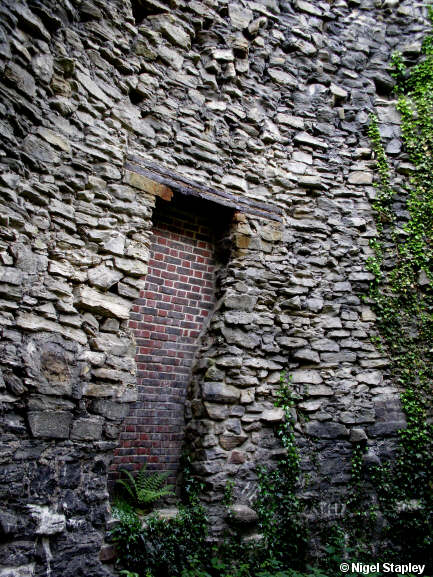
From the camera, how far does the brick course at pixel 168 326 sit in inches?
169

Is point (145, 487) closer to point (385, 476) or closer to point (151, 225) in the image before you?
point (151, 225)

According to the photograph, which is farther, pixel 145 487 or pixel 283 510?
pixel 283 510

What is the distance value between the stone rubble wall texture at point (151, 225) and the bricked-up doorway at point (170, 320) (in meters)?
0.21

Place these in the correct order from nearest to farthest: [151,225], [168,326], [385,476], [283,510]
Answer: [151,225]
[283,510]
[168,326]
[385,476]

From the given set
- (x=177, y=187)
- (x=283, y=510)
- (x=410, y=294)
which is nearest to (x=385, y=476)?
(x=283, y=510)

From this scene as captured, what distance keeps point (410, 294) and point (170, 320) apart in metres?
3.05

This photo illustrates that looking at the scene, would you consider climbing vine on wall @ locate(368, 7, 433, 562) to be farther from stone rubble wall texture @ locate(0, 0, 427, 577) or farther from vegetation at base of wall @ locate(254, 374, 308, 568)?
vegetation at base of wall @ locate(254, 374, 308, 568)

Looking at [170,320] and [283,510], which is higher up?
[170,320]

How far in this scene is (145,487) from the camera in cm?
403

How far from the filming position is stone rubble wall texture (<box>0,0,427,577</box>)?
3258mm

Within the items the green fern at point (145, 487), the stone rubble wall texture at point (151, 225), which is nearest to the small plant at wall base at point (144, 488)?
the green fern at point (145, 487)

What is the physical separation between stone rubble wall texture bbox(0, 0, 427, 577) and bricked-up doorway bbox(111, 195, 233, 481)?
0.68 ft

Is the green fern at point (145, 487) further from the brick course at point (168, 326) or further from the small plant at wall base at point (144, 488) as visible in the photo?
the brick course at point (168, 326)

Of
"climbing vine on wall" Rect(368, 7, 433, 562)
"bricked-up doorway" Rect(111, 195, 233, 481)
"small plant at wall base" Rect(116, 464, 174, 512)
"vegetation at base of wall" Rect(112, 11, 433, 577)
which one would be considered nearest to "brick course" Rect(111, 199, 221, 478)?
"bricked-up doorway" Rect(111, 195, 233, 481)
